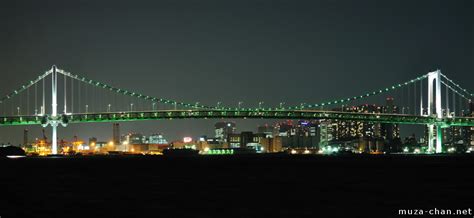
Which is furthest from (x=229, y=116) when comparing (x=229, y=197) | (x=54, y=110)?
(x=229, y=197)

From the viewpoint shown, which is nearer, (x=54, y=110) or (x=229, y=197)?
(x=229, y=197)

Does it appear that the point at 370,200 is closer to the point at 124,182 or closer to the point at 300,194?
the point at 300,194

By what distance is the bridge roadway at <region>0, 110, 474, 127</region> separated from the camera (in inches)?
3713

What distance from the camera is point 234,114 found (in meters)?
97.3

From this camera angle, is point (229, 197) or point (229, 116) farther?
point (229, 116)

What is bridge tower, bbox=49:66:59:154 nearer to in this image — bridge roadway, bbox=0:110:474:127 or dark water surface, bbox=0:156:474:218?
bridge roadway, bbox=0:110:474:127

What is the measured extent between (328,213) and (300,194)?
22.7 feet

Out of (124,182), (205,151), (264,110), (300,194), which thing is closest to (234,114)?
(264,110)

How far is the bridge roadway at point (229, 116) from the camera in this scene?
94312 mm

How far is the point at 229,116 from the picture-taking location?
318ft

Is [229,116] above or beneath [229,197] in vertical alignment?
above

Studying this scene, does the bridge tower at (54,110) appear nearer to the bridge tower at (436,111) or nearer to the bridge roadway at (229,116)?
the bridge roadway at (229,116)

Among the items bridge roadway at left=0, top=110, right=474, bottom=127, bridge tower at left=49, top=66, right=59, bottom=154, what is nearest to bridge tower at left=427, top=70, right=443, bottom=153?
bridge roadway at left=0, top=110, right=474, bottom=127

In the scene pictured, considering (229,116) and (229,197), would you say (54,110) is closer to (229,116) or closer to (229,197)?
(229,116)
